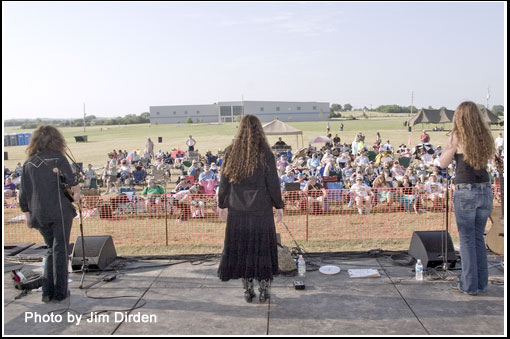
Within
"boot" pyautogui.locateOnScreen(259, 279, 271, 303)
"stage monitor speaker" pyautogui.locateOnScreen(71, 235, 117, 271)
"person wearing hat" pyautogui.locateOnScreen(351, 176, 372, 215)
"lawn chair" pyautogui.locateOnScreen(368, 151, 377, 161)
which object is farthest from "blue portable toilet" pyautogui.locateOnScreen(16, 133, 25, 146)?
"boot" pyautogui.locateOnScreen(259, 279, 271, 303)

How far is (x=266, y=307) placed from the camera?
169 inches

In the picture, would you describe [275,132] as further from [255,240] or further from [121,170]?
[255,240]

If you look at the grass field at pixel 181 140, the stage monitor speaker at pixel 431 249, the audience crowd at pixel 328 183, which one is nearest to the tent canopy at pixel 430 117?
the grass field at pixel 181 140

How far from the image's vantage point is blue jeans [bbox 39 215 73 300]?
4.42 meters

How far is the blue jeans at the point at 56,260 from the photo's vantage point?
442 cm

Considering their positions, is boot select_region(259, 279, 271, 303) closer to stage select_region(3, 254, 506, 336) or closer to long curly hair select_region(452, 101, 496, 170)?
stage select_region(3, 254, 506, 336)

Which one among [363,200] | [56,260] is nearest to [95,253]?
[56,260]

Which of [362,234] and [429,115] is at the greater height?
[429,115]

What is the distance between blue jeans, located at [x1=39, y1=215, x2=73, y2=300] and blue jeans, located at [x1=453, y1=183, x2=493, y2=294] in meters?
3.87

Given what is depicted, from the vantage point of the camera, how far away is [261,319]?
4.02m

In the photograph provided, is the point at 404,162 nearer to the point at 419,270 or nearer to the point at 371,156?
the point at 371,156

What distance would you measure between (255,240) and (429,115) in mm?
29814

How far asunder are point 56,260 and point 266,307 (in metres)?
2.10

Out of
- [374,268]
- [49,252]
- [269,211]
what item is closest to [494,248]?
[374,268]
